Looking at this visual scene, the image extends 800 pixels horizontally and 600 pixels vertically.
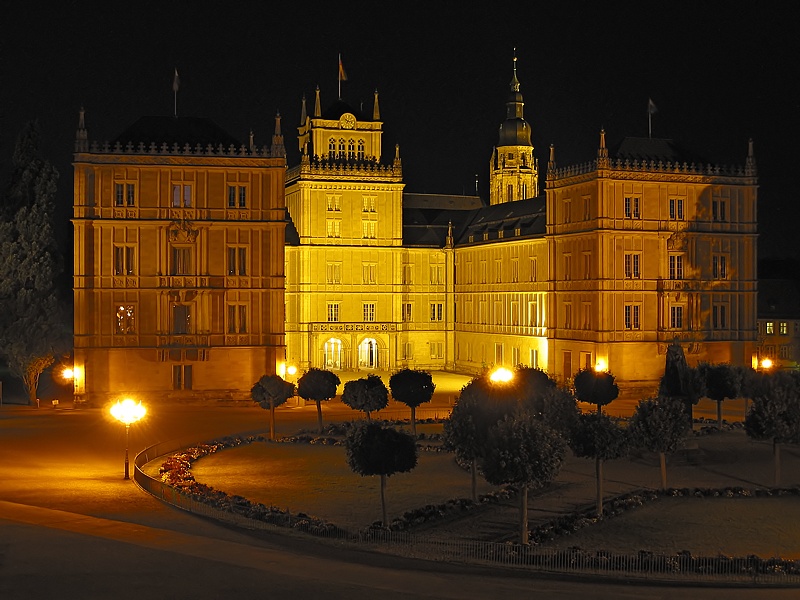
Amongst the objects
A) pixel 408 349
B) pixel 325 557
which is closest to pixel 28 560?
pixel 325 557

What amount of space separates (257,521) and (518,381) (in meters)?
16.6

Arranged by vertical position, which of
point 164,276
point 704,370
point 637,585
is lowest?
point 637,585

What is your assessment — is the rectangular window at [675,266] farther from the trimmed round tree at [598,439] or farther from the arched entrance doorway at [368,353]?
the trimmed round tree at [598,439]

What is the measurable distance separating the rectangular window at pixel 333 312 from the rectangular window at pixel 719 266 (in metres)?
32.1

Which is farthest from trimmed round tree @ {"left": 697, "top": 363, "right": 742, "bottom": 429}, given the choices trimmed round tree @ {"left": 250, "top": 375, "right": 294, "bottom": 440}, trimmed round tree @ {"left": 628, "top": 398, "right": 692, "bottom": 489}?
trimmed round tree @ {"left": 250, "top": 375, "right": 294, "bottom": 440}

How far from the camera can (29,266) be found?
7231 centimetres

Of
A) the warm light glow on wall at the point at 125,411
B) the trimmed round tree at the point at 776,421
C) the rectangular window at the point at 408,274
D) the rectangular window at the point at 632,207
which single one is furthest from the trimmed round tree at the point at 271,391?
the rectangular window at the point at 408,274

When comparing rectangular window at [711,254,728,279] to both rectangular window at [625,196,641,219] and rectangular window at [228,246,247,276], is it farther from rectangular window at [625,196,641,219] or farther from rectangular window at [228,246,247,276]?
rectangular window at [228,246,247,276]

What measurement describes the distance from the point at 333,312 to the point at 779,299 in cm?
3759

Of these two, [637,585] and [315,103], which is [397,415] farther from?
[315,103]

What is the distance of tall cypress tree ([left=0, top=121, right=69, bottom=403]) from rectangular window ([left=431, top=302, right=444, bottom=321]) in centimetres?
3957

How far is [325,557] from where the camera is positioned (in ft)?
106

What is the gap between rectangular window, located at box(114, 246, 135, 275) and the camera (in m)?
73.5

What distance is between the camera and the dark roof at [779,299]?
330 ft
